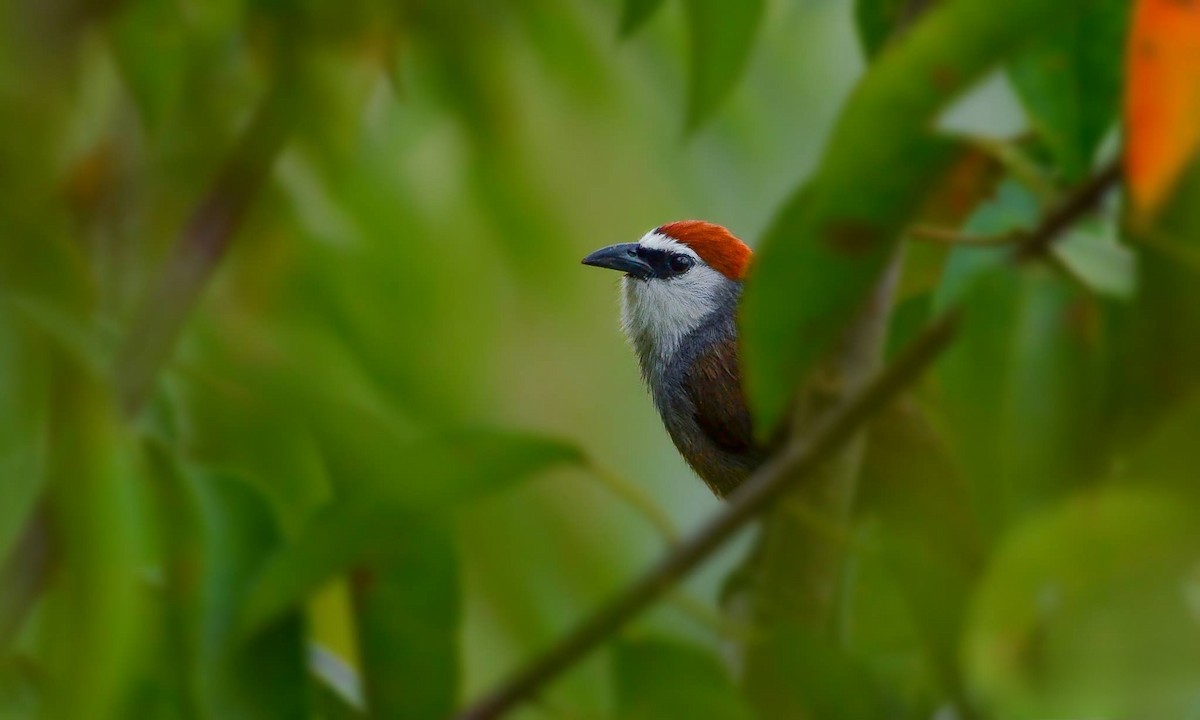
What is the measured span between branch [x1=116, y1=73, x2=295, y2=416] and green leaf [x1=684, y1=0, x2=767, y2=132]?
685 mm

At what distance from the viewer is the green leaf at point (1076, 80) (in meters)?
1.25

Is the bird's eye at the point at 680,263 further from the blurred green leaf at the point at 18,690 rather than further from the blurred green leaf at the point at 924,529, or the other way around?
the blurred green leaf at the point at 18,690

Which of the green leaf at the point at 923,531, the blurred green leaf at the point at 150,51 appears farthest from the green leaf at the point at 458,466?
the blurred green leaf at the point at 150,51

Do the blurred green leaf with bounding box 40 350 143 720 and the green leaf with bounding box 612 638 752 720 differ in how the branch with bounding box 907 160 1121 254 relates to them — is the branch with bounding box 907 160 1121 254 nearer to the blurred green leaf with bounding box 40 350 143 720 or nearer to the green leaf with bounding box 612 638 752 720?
the green leaf with bounding box 612 638 752 720

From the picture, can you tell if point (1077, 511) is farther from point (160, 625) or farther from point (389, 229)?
point (389, 229)

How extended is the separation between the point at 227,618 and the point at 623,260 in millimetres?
1470

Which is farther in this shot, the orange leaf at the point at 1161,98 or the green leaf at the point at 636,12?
the green leaf at the point at 636,12

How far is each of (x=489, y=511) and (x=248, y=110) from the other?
0.88 metres

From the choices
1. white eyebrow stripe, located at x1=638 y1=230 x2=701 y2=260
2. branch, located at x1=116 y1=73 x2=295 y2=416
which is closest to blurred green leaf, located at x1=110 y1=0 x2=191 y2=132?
branch, located at x1=116 y1=73 x2=295 y2=416

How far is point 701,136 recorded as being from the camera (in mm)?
2635

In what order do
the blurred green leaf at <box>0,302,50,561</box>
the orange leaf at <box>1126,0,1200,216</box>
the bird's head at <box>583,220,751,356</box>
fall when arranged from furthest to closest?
the bird's head at <box>583,220,751,356</box> → the blurred green leaf at <box>0,302,50,561</box> → the orange leaf at <box>1126,0,1200,216</box>

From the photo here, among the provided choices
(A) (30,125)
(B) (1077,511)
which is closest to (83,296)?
(A) (30,125)

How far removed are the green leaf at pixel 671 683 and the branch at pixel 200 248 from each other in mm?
666

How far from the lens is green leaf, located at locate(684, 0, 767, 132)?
161 centimetres
